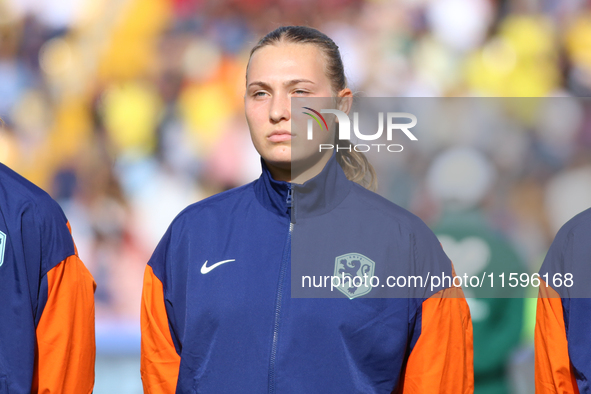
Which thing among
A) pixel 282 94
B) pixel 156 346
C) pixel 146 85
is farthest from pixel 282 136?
pixel 146 85

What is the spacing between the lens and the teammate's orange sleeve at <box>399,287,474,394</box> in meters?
1.36

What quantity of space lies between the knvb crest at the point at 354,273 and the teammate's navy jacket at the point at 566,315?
1.37 ft

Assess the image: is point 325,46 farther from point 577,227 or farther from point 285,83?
point 577,227

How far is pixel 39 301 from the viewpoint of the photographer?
1.40 m

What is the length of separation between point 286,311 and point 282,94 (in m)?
0.47

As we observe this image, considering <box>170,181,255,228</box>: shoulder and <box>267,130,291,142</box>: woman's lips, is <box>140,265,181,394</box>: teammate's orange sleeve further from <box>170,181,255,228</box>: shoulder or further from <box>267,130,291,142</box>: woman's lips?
<box>267,130,291,142</box>: woman's lips

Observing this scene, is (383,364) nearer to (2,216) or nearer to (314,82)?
(314,82)

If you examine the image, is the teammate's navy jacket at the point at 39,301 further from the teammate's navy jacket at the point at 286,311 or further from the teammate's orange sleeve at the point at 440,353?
the teammate's orange sleeve at the point at 440,353

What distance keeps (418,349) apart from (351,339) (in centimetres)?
15

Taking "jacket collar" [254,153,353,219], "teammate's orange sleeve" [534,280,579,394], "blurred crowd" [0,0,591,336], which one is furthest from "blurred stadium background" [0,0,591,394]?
"teammate's orange sleeve" [534,280,579,394]

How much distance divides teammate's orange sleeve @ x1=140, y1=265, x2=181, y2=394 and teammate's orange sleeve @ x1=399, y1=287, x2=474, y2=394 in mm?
514

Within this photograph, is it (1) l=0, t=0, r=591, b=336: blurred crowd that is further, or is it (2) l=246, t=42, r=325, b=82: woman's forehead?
(1) l=0, t=0, r=591, b=336: blurred crowd

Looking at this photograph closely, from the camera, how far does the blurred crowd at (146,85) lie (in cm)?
260

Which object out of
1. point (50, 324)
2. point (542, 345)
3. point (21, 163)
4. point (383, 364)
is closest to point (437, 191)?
point (542, 345)
